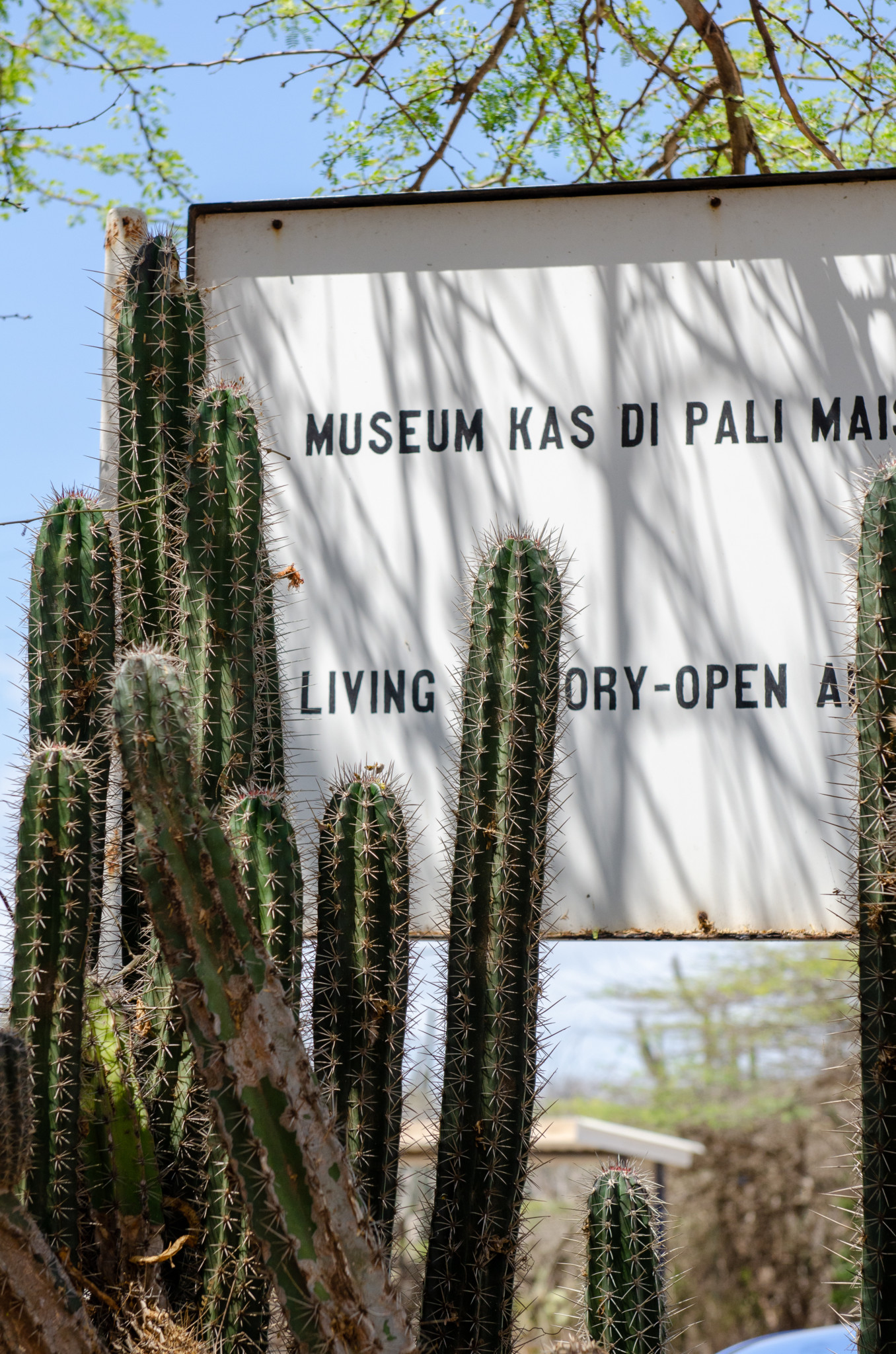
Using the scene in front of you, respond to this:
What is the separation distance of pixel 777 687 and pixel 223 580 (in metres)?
1.74

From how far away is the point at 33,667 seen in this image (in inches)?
101

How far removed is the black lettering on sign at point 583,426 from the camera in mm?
3656

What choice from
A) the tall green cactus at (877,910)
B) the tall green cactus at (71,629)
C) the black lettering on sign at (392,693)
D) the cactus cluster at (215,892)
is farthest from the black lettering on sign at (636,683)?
the tall green cactus at (71,629)

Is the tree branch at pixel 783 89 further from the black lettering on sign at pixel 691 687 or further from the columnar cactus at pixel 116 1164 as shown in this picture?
the columnar cactus at pixel 116 1164

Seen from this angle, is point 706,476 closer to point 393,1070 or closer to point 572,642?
point 572,642

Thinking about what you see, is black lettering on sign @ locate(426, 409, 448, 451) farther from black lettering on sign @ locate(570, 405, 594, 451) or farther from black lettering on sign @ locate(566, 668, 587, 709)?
black lettering on sign @ locate(566, 668, 587, 709)

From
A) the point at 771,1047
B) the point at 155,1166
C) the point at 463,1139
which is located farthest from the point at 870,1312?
the point at 771,1047

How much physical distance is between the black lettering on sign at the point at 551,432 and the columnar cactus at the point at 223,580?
1.38m

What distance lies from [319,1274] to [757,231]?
3173 millimetres

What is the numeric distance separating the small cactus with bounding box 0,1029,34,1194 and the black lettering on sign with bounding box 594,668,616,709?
2057 millimetres

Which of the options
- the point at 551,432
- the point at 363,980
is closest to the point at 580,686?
the point at 551,432

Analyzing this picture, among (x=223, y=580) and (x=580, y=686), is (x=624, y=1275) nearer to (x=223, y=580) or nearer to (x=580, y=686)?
(x=580, y=686)

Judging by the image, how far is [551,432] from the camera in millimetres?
3664

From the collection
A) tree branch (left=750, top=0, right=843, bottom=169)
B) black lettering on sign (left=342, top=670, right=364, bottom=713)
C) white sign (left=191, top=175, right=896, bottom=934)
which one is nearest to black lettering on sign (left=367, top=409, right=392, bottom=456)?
white sign (left=191, top=175, right=896, bottom=934)
